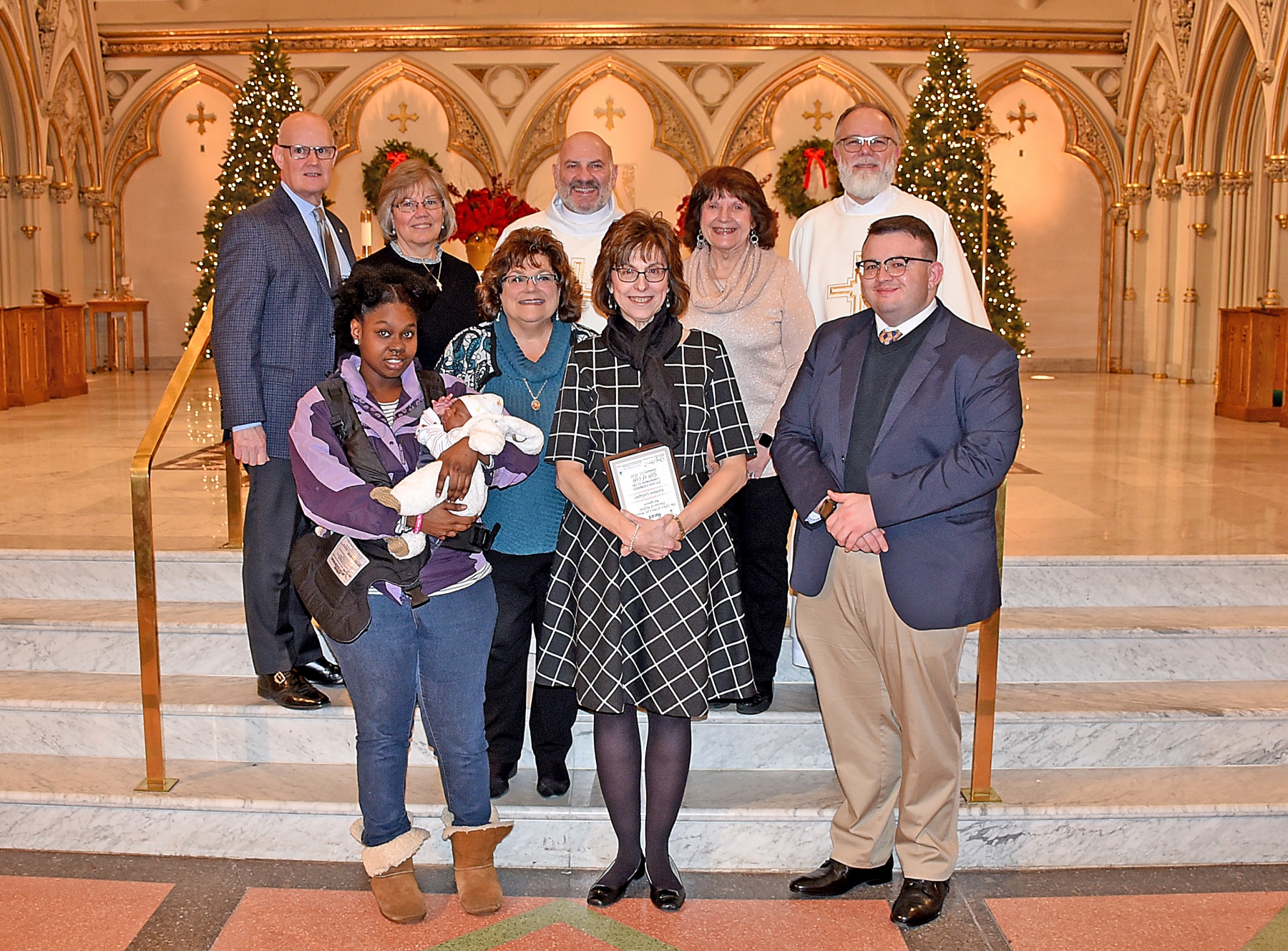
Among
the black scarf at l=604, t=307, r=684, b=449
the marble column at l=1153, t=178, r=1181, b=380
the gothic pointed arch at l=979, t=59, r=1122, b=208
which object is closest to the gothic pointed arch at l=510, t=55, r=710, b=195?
the gothic pointed arch at l=979, t=59, r=1122, b=208

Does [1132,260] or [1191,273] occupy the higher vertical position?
[1132,260]

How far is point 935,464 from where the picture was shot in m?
3.00

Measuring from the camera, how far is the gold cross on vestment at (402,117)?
15.7 meters

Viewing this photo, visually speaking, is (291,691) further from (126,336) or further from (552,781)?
(126,336)

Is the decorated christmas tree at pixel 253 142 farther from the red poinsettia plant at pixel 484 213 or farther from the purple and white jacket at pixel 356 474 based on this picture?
the purple and white jacket at pixel 356 474

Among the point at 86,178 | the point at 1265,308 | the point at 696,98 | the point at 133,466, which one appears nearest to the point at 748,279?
the point at 133,466

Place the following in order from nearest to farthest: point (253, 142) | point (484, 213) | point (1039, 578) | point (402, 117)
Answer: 1. point (1039, 578)
2. point (484, 213)
3. point (253, 142)
4. point (402, 117)

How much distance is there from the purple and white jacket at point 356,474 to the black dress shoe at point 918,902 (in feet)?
4.60

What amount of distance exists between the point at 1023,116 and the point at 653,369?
14.2 metres

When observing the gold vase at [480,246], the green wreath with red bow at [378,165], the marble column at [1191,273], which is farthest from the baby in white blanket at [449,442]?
the marble column at [1191,273]

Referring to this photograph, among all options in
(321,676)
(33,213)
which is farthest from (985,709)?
(33,213)

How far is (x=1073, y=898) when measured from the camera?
3346 millimetres

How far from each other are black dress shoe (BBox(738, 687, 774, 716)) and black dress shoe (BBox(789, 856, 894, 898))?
625mm

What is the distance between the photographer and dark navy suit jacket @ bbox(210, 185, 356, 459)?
3.69 m
